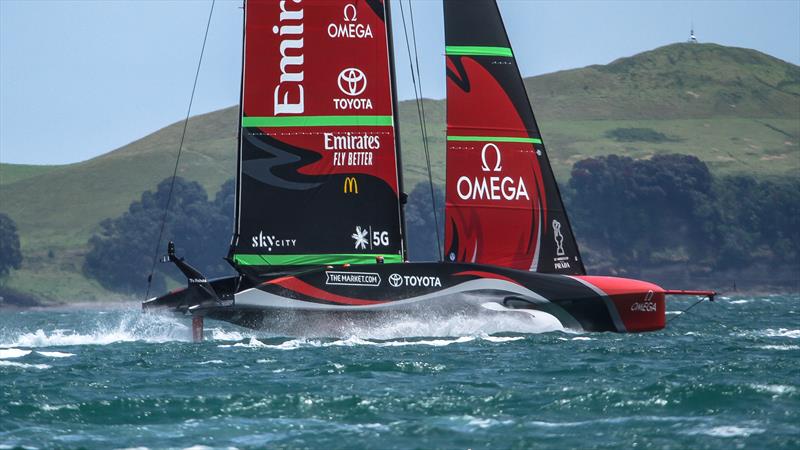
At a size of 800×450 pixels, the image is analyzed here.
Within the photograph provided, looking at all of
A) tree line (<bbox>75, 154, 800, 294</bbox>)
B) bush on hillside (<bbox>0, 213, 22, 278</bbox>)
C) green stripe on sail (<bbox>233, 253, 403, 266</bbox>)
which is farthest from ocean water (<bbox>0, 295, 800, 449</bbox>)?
bush on hillside (<bbox>0, 213, 22, 278</bbox>)

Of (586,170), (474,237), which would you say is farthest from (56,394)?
(586,170)

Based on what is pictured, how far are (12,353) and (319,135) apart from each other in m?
A: 9.03

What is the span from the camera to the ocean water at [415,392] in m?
19.8

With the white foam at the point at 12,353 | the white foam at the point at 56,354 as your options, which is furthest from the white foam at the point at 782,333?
the white foam at the point at 12,353

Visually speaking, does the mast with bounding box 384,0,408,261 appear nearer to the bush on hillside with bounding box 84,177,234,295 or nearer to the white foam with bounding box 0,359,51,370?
the white foam with bounding box 0,359,51,370

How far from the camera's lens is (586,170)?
196 metres

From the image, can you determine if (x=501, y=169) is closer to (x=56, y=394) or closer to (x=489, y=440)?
(x=56, y=394)

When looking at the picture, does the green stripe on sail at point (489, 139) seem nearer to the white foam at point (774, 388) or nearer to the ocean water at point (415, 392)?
the ocean water at point (415, 392)

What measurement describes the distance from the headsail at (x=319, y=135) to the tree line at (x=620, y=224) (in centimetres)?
13200

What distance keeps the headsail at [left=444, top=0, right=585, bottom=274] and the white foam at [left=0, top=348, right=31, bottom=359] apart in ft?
34.0

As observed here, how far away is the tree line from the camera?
17625 cm

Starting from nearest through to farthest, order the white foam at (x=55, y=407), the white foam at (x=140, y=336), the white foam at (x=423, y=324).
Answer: the white foam at (x=55, y=407) < the white foam at (x=423, y=324) < the white foam at (x=140, y=336)

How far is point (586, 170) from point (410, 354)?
552 ft

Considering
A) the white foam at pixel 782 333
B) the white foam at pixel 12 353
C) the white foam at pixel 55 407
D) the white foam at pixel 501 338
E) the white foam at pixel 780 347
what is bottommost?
the white foam at pixel 55 407
